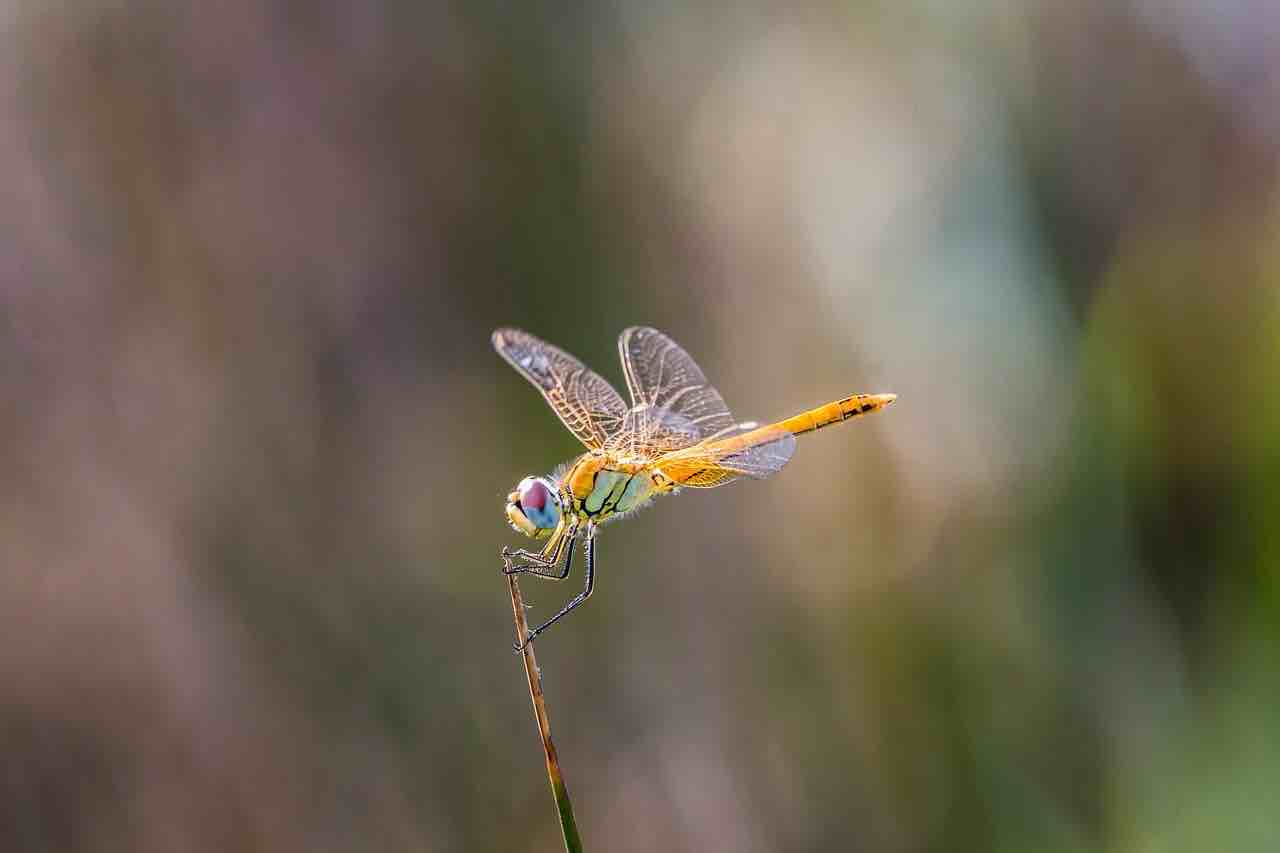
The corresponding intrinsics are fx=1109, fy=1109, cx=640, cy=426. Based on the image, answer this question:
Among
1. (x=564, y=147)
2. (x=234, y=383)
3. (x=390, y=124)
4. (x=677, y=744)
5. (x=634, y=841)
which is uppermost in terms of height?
(x=390, y=124)

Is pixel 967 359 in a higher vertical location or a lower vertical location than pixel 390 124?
lower

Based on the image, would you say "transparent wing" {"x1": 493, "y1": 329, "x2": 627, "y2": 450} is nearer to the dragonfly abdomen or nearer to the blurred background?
the dragonfly abdomen

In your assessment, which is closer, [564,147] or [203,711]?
[203,711]

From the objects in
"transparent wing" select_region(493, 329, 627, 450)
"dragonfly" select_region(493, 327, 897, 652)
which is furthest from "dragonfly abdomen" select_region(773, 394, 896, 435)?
"transparent wing" select_region(493, 329, 627, 450)

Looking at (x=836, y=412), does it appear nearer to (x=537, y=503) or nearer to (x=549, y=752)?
(x=537, y=503)

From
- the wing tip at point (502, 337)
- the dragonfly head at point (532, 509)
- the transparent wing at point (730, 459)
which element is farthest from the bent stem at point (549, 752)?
the wing tip at point (502, 337)

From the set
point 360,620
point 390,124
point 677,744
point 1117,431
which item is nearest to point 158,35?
point 390,124

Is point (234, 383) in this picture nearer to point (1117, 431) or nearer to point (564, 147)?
point (564, 147)
